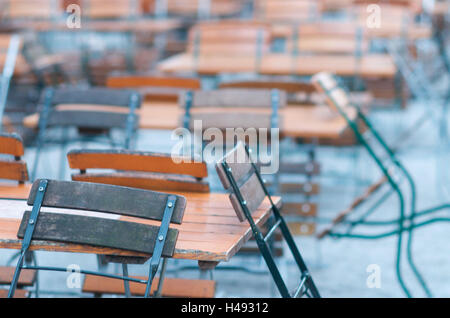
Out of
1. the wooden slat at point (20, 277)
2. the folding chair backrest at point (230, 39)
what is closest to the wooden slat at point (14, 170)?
the wooden slat at point (20, 277)

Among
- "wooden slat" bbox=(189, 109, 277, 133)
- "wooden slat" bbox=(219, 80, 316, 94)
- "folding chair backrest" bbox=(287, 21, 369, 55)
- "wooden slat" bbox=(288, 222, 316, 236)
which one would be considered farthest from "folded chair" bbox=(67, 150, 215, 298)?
"folding chair backrest" bbox=(287, 21, 369, 55)

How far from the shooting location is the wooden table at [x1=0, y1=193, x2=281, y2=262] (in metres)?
2.16

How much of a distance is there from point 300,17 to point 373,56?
163cm

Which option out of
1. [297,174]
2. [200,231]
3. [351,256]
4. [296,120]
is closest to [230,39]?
[296,120]

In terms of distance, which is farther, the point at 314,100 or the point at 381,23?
the point at 381,23

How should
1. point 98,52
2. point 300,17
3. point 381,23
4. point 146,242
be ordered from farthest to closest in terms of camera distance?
point 98,52 < point 300,17 < point 381,23 < point 146,242

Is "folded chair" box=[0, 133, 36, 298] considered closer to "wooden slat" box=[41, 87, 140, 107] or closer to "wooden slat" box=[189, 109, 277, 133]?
"wooden slat" box=[41, 87, 140, 107]

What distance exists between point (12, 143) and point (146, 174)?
1.82 ft

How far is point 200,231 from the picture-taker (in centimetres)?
234

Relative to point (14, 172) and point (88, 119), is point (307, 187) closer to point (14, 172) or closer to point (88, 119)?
point (88, 119)

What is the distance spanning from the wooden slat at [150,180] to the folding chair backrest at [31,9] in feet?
17.4

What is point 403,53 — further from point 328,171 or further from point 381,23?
point 328,171

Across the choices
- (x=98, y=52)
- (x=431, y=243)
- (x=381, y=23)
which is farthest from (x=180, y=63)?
(x=98, y=52)
